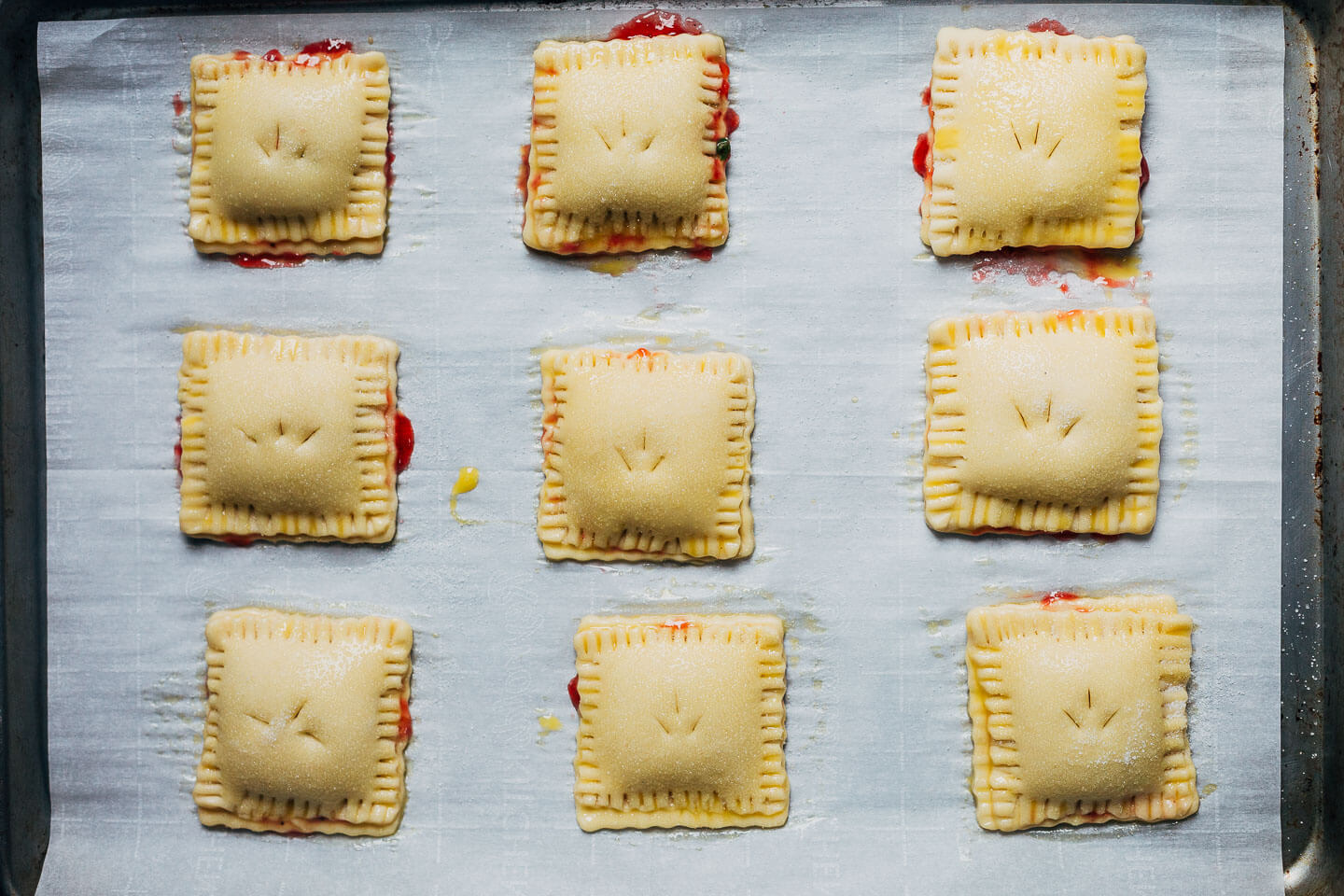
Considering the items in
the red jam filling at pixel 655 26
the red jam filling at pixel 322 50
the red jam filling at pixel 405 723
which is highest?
the red jam filling at pixel 655 26

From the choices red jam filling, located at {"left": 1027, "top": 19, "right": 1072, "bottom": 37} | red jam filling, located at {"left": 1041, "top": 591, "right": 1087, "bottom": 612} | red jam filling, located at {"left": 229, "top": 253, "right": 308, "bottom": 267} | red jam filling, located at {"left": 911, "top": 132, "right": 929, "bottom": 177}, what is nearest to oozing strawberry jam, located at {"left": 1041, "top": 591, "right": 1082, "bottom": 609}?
red jam filling, located at {"left": 1041, "top": 591, "right": 1087, "bottom": 612}

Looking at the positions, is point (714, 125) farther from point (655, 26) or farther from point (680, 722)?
point (680, 722)

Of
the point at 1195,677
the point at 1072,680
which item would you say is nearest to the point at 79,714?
the point at 1072,680

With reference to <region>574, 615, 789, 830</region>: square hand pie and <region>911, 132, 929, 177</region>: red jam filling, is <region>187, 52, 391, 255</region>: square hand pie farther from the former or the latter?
<region>911, 132, 929, 177</region>: red jam filling

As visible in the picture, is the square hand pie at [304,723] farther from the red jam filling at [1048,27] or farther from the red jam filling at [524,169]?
the red jam filling at [1048,27]

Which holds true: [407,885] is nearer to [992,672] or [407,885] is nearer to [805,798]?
[805,798]

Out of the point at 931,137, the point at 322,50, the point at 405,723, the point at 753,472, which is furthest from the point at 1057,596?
the point at 322,50

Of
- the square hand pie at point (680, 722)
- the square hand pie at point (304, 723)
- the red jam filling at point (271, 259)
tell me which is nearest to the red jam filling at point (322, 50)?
the red jam filling at point (271, 259)
